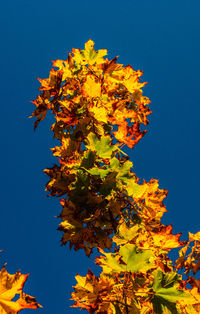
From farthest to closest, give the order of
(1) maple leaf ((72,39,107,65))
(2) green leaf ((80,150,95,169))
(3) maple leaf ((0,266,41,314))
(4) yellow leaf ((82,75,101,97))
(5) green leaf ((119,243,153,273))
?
(1) maple leaf ((72,39,107,65)) < (4) yellow leaf ((82,75,101,97)) < (2) green leaf ((80,150,95,169)) < (5) green leaf ((119,243,153,273)) < (3) maple leaf ((0,266,41,314))

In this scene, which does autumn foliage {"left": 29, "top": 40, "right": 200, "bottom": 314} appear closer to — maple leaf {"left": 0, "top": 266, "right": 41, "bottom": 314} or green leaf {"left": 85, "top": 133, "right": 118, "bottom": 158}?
green leaf {"left": 85, "top": 133, "right": 118, "bottom": 158}

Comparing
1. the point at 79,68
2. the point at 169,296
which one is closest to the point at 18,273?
the point at 169,296

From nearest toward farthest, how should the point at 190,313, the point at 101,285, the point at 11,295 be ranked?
the point at 11,295, the point at 101,285, the point at 190,313

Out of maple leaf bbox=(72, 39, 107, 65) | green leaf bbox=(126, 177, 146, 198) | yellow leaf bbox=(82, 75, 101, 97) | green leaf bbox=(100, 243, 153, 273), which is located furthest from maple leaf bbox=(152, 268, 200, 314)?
maple leaf bbox=(72, 39, 107, 65)

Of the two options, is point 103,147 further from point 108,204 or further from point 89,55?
point 89,55

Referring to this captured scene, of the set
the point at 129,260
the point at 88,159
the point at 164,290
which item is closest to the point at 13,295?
the point at 129,260

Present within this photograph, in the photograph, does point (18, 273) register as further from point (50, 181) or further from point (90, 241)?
point (50, 181)

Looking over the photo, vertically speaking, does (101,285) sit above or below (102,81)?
below
